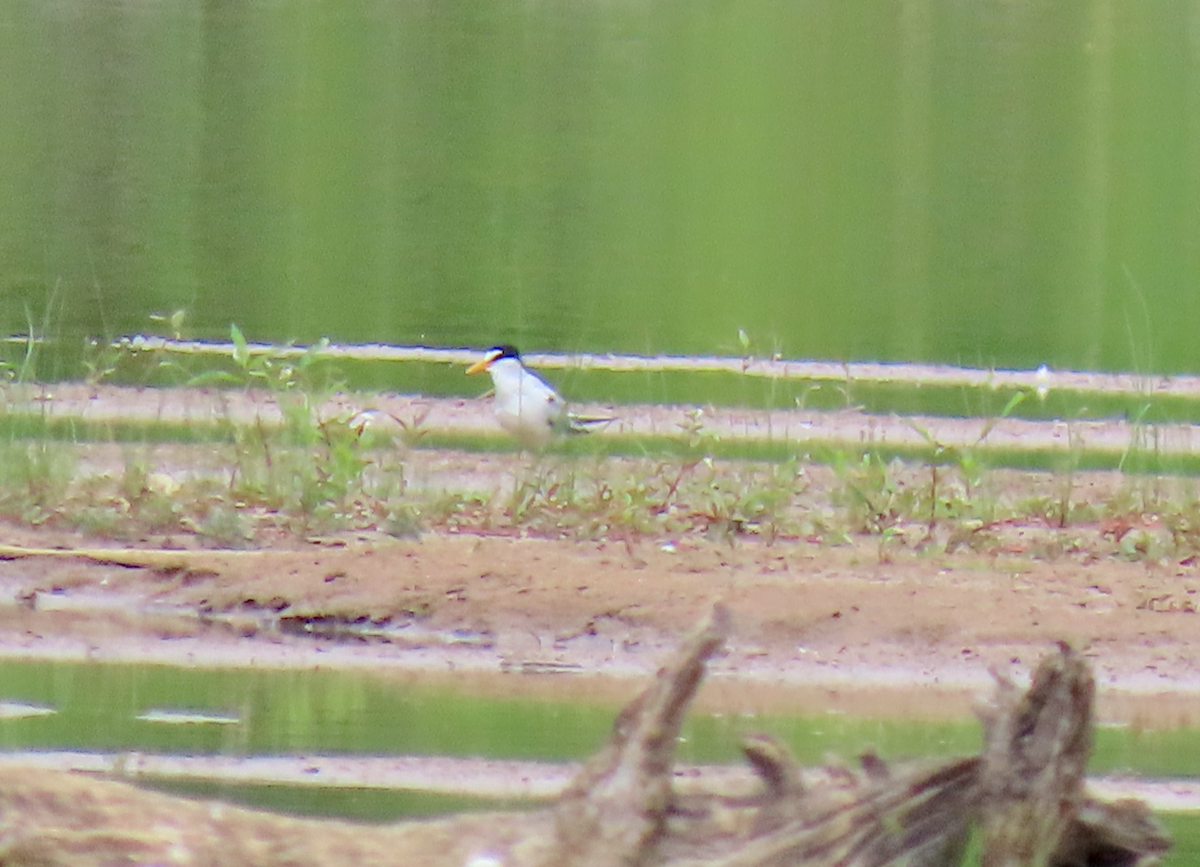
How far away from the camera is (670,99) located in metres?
35.3

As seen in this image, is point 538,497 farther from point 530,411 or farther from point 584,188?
point 584,188

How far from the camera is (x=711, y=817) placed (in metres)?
4.87

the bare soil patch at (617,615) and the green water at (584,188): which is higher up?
the green water at (584,188)

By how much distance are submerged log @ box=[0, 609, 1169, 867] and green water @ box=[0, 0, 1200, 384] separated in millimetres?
6701

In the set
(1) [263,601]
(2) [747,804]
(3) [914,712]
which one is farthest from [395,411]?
(2) [747,804]

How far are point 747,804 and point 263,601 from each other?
4222 millimetres

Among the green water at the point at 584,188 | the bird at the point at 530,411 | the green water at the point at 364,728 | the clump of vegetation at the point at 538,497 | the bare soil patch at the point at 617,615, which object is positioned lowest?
the green water at the point at 364,728

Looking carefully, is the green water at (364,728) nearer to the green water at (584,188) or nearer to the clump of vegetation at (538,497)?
the clump of vegetation at (538,497)

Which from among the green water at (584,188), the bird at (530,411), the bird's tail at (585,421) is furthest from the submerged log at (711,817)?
the bird's tail at (585,421)

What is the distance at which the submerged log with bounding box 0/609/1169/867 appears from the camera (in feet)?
15.4

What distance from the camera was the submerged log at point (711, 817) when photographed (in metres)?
4.69

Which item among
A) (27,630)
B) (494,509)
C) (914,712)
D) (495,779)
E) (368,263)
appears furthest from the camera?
(368,263)

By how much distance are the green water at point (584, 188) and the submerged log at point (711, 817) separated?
264 inches

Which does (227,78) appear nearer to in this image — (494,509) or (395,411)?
(395,411)
